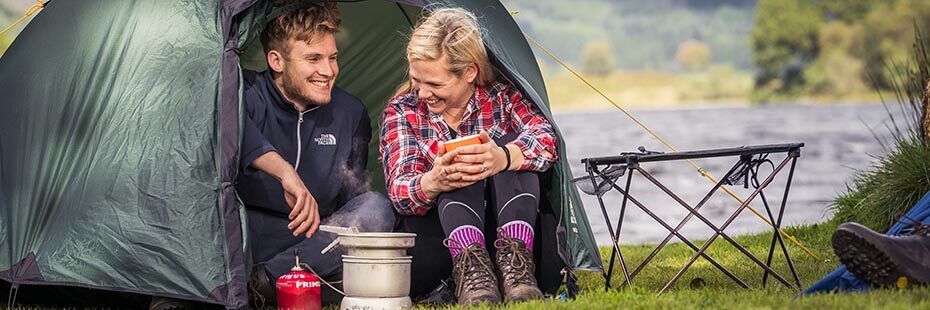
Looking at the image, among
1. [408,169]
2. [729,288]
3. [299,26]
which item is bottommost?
[729,288]

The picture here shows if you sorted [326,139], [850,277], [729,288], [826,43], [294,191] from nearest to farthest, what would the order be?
1. [850,277]
2. [294,191]
3. [729,288]
4. [326,139]
5. [826,43]

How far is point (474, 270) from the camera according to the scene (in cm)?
369

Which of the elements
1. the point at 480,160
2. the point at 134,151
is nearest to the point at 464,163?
the point at 480,160

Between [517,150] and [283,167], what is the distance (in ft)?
2.43

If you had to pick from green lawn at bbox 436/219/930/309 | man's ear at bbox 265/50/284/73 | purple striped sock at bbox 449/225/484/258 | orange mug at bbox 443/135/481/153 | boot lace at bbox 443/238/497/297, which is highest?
man's ear at bbox 265/50/284/73

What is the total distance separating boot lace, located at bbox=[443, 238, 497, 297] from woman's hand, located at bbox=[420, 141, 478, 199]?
0.20 metres

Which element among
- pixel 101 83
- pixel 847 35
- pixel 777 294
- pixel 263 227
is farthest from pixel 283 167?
pixel 847 35

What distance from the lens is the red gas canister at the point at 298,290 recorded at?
3.82 m

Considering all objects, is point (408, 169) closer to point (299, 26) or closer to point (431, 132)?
point (431, 132)

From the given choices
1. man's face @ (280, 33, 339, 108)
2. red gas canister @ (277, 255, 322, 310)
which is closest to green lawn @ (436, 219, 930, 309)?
red gas canister @ (277, 255, 322, 310)

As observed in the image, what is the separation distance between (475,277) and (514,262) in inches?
5.1

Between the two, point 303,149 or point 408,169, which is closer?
point 408,169

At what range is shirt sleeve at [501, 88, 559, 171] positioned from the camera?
12.8ft

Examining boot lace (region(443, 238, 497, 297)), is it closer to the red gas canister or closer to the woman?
the woman
